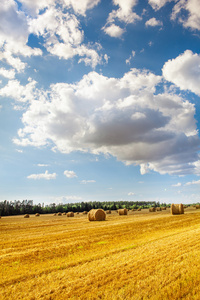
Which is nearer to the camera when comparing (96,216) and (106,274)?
(106,274)

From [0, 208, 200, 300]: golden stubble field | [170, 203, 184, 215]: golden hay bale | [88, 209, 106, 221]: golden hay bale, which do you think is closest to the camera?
[0, 208, 200, 300]: golden stubble field

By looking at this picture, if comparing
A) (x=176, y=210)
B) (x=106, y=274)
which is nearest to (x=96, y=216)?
(x=176, y=210)

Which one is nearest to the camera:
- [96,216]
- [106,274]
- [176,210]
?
[106,274]

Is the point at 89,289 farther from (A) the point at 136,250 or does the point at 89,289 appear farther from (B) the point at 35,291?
(A) the point at 136,250

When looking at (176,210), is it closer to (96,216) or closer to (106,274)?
(96,216)

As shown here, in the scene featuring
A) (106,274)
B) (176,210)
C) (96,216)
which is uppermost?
(106,274)

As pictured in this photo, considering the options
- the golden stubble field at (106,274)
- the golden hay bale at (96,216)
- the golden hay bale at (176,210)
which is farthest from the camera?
the golden hay bale at (176,210)

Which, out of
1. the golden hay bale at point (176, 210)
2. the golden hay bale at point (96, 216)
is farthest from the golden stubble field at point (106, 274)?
the golden hay bale at point (176, 210)

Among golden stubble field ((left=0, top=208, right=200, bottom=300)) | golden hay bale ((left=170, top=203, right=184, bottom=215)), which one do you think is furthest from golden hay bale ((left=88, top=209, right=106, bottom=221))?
golden stubble field ((left=0, top=208, right=200, bottom=300))

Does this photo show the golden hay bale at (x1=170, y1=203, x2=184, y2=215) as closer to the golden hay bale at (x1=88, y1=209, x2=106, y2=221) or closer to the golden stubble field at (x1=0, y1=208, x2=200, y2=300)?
the golden hay bale at (x1=88, y1=209, x2=106, y2=221)

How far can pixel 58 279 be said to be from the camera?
5.88 meters

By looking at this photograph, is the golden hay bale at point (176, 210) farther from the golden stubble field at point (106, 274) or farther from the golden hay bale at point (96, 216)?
the golden stubble field at point (106, 274)

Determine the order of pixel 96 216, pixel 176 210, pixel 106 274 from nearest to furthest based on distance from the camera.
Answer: pixel 106 274 < pixel 96 216 < pixel 176 210

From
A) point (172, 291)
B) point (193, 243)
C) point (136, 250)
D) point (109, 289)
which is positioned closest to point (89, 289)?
point (109, 289)
